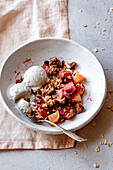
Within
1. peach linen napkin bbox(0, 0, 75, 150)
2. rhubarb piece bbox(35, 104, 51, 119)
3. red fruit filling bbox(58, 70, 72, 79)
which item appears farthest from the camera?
peach linen napkin bbox(0, 0, 75, 150)

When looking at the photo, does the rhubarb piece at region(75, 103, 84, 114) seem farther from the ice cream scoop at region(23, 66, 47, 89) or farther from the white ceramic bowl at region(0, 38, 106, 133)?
the ice cream scoop at region(23, 66, 47, 89)

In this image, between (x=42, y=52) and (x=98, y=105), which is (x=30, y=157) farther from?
(x=42, y=52)

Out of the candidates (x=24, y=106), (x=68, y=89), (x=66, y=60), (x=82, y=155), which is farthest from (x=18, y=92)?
(x=82, y=155)

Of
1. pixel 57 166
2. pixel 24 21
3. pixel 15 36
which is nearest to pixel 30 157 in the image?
pixel 57 166

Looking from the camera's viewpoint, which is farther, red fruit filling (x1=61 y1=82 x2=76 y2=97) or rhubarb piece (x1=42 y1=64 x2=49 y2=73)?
rhubarb piece (x1=42 y1=64 x2=49 y2=73)

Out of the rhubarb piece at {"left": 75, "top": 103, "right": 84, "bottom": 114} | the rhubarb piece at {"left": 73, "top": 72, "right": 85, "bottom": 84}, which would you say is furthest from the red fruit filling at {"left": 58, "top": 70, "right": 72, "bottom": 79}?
the rhubarb piece at {"left": 75, "top": 103, "right": 84, "bottom": 114}

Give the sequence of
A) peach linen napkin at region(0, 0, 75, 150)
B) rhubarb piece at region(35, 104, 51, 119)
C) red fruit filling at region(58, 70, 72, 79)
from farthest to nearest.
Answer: peach linen napkin at region(0, 0, 75, 150), red fruit filling at region(58, 70, 72, 79), rhubarb piece at region(35, 104, 51, 119)

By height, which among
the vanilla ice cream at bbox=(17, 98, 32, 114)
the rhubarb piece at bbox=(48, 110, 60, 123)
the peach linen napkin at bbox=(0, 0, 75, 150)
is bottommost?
the rhubarb piece at bbox=(48, 110, 60, 123)

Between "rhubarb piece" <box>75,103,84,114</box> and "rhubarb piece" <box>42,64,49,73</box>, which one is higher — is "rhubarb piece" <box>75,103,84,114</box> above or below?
below
